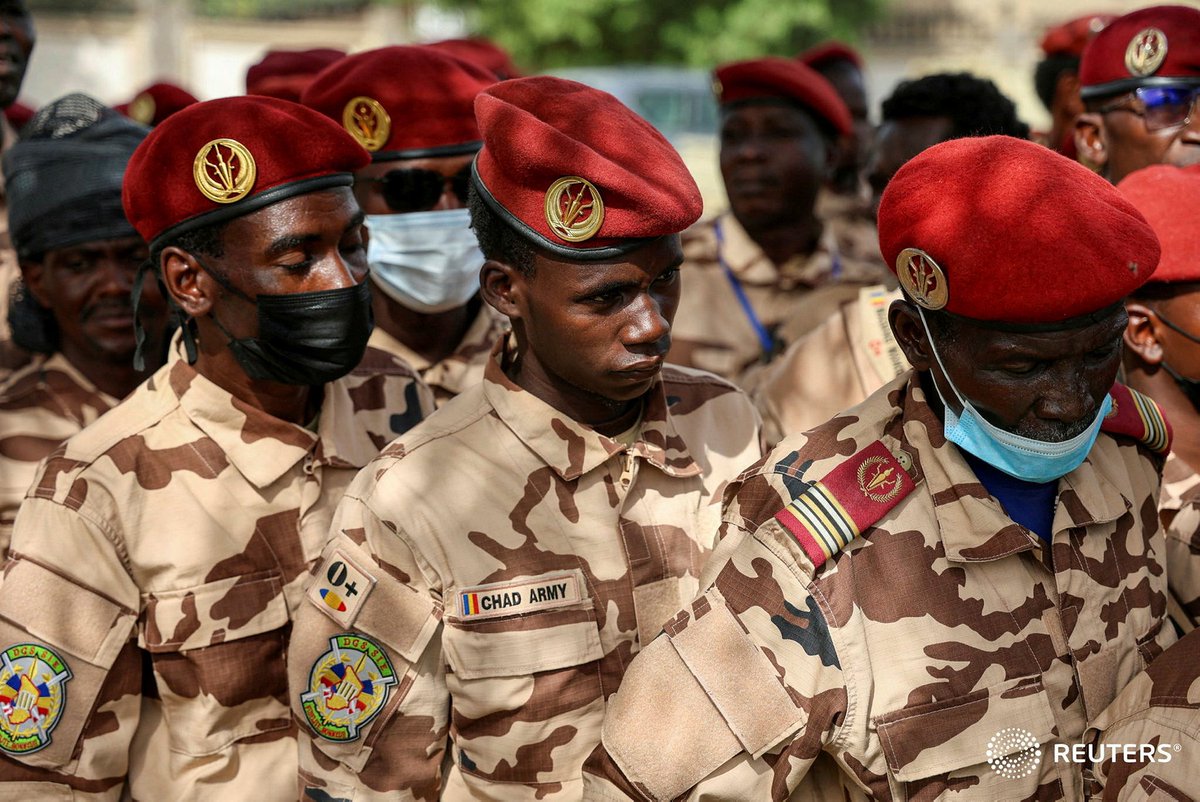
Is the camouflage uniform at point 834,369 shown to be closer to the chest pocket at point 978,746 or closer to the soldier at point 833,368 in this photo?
the soldier at point 833,368

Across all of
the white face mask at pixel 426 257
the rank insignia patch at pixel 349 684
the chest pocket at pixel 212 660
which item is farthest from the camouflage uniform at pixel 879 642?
the white face mask at pixel 426 257

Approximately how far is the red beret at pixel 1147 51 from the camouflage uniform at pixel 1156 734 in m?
2.69

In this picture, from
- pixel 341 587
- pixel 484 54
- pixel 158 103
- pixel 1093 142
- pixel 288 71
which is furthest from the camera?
pixel 484 54

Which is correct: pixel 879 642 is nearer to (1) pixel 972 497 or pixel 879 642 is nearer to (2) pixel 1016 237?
(1) pixel 972 497

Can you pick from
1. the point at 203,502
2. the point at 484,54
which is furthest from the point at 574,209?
the point at 484,54

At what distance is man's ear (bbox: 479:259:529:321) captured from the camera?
2.83 m

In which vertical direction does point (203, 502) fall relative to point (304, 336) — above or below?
below

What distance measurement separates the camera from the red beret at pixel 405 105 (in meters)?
4.22

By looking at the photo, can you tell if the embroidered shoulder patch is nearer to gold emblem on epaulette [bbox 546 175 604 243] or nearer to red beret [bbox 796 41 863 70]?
gold emblem on epaulette [bbox 546 175 604 243]

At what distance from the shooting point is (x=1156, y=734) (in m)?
2.21

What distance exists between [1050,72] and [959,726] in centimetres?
501

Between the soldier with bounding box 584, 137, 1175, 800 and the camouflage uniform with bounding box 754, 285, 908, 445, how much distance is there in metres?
1.53

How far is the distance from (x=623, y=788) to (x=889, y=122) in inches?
145

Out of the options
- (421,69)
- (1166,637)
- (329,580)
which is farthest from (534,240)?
(421,69)
